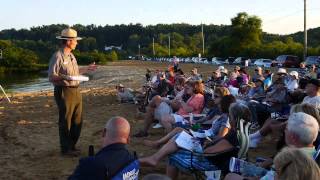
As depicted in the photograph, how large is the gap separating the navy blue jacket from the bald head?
0.14 ft

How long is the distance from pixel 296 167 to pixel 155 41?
154241 millimetres

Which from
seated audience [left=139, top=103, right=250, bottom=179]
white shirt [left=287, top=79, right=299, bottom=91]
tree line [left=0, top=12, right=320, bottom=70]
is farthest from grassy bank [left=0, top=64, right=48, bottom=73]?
seated audience [left=139, top=103, right=250, bottom=179]

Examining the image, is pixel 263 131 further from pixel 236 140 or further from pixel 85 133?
pixel 85 133

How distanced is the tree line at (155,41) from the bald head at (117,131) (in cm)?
4825

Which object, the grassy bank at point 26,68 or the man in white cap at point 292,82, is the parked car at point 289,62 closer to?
the man in white cap at point 292,82

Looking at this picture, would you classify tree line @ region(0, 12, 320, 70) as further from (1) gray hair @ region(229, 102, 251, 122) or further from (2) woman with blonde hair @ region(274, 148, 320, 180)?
(2) woman with blonde hair @ region(274, 148, 320, 180)

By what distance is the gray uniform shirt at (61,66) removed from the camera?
721cm

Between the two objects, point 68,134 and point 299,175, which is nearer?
point 299,175

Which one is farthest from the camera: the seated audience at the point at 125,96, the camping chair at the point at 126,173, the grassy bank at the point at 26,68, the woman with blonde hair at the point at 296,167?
the grassy bank at the point at 26,68

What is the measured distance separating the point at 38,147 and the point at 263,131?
12.3 ft

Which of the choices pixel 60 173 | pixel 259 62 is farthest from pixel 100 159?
pixel 259 62

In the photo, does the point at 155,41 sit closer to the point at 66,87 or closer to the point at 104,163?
the point at 66,87

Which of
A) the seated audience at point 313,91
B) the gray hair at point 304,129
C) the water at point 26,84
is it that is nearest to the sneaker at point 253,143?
the seated audience at point 313,91

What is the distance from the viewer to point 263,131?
7.08 m
